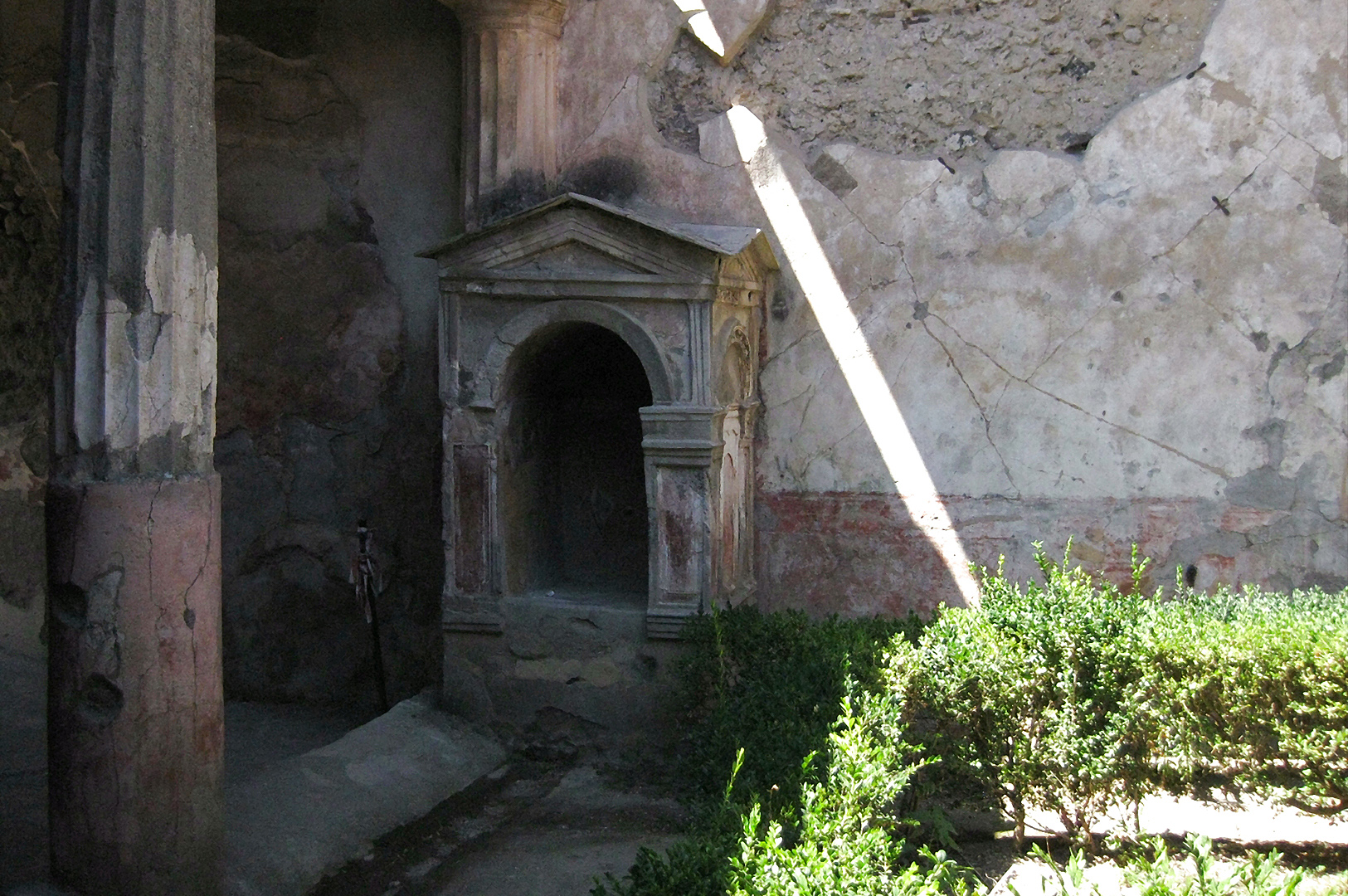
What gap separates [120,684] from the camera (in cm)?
344

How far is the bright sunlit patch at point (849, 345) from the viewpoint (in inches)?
218

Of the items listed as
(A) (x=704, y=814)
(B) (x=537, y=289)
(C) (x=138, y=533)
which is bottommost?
(A) (x=704, y=814)

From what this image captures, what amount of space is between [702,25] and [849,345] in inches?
61.2

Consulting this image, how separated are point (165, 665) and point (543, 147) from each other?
10.2ft

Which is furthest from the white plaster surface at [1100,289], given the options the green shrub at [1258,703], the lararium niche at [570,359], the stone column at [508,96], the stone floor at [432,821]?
the stone floor at [432,821]

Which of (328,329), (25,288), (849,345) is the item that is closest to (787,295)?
(849,345)

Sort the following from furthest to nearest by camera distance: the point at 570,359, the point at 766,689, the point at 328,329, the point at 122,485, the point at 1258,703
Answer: the point at 328,329 < the point at 570,359 < the point at 766,689 < the point at 1258,703 < the point at 122,485

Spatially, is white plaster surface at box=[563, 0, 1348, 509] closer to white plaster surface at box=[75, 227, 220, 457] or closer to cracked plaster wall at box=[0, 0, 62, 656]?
white plaster surface at box=[75, 227, 220, 457]

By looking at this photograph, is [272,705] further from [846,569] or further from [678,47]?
[678,47]

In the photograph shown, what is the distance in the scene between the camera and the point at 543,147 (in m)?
5.80

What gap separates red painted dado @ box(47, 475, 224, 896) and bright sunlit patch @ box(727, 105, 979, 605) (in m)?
2.95

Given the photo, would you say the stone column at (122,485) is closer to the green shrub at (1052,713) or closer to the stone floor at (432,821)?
the stone floor at (432,821)

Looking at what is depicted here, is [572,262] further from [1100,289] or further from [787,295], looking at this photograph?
[1100,289]

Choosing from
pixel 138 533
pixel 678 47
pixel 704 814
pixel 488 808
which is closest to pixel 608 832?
pixel 488 808
